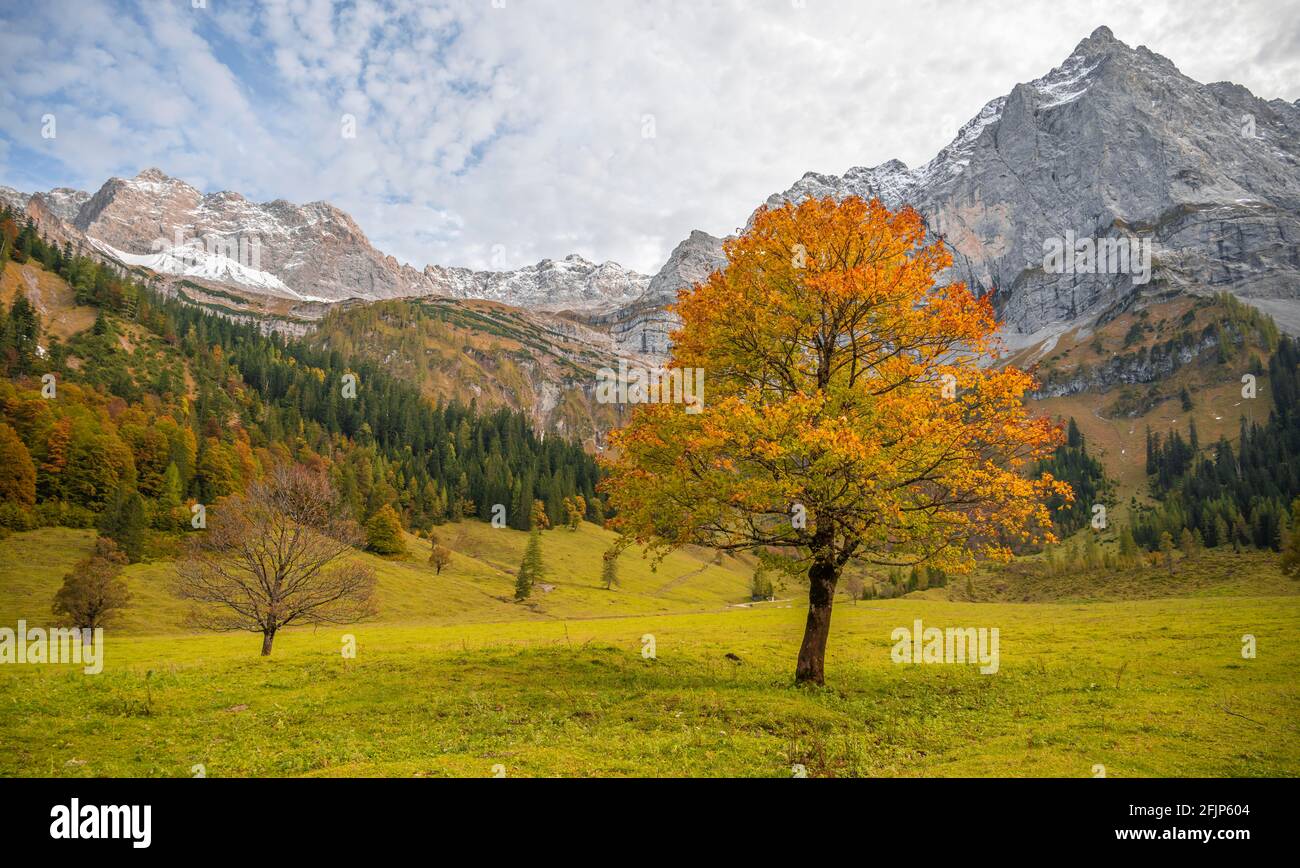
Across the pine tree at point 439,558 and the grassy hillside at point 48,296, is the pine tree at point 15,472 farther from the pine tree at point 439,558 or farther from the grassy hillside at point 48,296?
the grassy hillside at point 48,296

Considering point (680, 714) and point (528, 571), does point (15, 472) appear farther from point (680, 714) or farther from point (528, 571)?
point (680, 714)

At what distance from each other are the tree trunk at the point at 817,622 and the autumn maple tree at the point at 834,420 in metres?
0.05

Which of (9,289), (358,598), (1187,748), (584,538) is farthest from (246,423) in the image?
(1187,748)

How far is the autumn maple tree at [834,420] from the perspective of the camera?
59.7ft

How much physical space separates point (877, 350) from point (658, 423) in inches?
328

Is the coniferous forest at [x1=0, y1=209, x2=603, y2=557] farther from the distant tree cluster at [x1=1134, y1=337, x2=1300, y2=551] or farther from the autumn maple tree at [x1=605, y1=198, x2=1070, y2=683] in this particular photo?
the distant tree cluster at [x1=1134, y1=337, x2=1300, y2=551]

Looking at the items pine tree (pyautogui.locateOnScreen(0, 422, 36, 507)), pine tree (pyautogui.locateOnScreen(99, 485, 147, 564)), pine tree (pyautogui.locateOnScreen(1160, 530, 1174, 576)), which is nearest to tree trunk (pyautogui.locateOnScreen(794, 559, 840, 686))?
pine tree (pyautogui.locateOnScreen(99, 485, 147, 564))

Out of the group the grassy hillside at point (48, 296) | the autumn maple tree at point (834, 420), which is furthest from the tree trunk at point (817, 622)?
the grassy hillside at point (48, 296)

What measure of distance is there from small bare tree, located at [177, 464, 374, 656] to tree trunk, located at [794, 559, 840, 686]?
3306 centimetres

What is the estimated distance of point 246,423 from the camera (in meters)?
163

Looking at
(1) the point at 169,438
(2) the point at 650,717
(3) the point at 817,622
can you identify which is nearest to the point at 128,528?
(1) the point at 169,438

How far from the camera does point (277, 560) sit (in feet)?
136

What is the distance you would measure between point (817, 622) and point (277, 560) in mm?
36618
